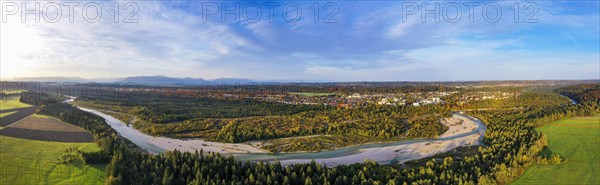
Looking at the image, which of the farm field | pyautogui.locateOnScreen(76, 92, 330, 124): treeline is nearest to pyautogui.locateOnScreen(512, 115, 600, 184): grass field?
pyautogui.locateOnScreen(76, 92, 330, 124): treeline

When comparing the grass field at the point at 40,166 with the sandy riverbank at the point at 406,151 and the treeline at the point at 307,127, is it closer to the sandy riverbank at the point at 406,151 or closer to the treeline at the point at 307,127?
the treeline at the point at 307,127

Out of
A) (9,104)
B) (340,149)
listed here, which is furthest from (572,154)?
(9,104)

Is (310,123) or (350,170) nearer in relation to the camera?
(350,170)

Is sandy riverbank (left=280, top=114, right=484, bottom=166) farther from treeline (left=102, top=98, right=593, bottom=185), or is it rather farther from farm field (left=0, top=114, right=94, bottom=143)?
farm field (left=0, top=114, right=94, bottom=143)

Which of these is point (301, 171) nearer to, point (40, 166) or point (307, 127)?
point (40, 166)

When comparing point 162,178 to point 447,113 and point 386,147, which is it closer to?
point 386,147

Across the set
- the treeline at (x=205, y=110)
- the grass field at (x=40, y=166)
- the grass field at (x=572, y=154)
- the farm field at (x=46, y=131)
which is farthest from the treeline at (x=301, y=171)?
the treeline at (x=205, y=110)

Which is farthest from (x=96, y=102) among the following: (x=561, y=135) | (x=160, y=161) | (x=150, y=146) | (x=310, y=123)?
(x=561, y=135)
